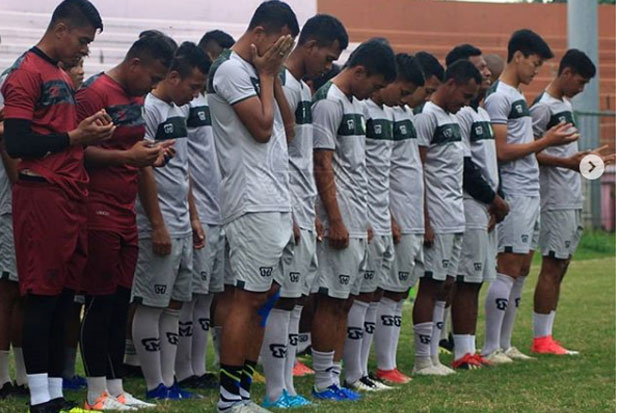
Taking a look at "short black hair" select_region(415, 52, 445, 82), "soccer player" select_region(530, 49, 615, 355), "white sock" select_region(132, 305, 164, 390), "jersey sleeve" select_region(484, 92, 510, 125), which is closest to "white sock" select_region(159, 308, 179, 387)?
"white sock" select_region(132, 305, 164, 390)

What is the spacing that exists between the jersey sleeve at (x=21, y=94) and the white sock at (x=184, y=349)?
2324 mm

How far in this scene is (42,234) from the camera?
6445 mm

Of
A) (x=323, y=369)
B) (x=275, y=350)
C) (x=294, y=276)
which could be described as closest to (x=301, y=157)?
(x=294, y=276)

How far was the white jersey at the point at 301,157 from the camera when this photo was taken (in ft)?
24.0

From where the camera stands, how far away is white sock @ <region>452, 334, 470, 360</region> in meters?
9.63

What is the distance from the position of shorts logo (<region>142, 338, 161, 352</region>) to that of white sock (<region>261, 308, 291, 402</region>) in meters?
0.70

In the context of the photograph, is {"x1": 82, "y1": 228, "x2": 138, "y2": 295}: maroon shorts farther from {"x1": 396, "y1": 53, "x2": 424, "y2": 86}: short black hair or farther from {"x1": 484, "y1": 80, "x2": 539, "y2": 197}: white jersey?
{"x1": 484, "y1": 80, "x2": 539, "y2": 197}: white jersey

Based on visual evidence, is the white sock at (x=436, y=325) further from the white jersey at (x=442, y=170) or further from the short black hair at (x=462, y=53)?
the short black hair at (x=462, y=53)

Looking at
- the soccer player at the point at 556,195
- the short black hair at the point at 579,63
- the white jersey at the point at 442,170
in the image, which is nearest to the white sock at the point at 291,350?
the white jersey at the point at 442,170

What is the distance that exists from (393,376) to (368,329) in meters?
A: 0.38

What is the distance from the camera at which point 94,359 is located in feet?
23.2

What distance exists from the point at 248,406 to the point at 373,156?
2.25m

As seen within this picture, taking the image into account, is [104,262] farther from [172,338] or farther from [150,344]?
[172,338]

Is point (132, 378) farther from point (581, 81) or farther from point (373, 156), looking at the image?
point (581, 81)
